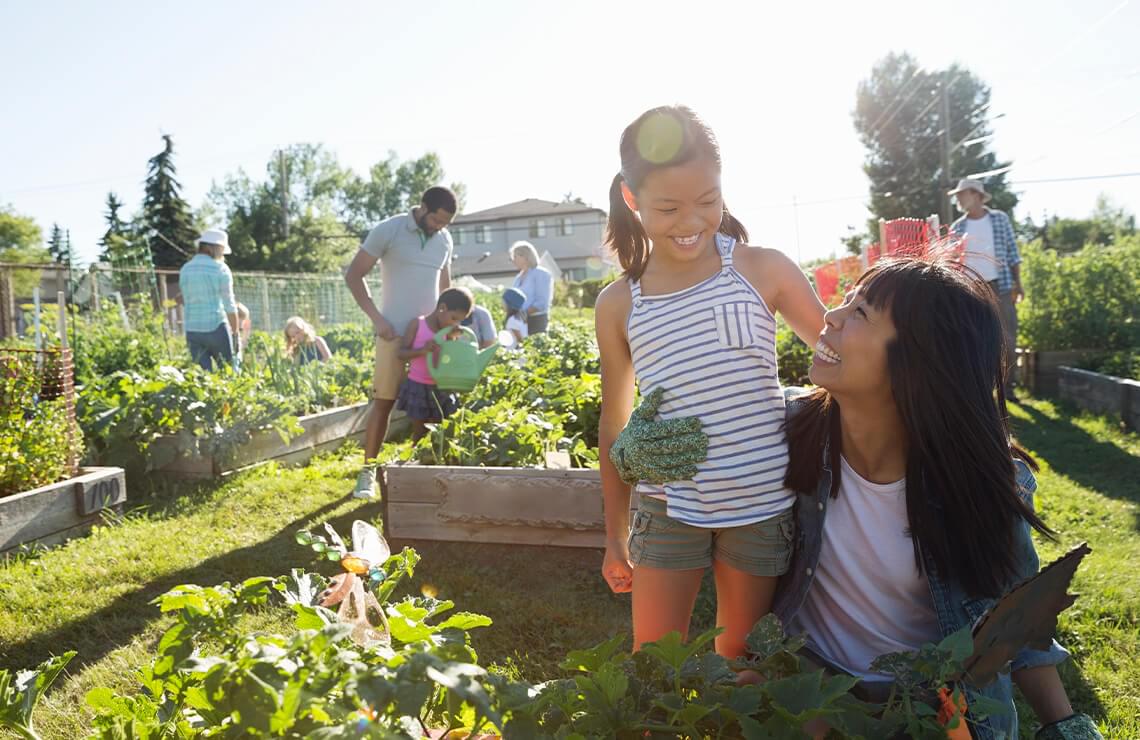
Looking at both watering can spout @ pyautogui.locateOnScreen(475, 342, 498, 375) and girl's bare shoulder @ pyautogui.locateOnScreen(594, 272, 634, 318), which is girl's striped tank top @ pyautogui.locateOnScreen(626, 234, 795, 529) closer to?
girl's bare shoulder @ pyautogui.locateOnScreen(594, 272, 634, 318)

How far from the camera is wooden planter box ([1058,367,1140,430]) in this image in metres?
6.20

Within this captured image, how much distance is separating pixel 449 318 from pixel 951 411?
150 inches

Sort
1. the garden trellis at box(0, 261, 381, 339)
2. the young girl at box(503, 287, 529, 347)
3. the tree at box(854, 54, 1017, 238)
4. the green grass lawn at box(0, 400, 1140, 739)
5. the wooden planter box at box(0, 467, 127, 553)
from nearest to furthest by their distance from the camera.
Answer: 1. the green grass lawn at box(0, 400, 1140, 739)
2. the wooden planter box at box(0, 467, 127, 553)
3. the young girl at box(503, 287, 529, 347)
4. the garden trellis at box(0, 261, 381, 339)
5. the tree at box(854, 54, 1017, 238)

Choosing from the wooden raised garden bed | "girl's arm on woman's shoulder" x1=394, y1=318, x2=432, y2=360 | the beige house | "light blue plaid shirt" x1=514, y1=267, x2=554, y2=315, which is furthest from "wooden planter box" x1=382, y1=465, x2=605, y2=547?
the beige house

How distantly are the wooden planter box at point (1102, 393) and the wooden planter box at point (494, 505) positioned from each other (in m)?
4.66

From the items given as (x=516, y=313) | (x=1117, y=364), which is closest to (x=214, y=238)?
(x=516, y=313)

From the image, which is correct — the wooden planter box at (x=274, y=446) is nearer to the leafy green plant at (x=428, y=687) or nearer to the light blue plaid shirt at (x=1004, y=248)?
the leafy green plant at (x=428, y=687)

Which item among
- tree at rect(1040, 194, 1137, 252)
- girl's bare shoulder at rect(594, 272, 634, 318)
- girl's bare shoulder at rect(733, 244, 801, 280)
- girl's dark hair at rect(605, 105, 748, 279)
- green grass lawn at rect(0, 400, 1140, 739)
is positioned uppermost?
tree at rect(1040, 194, 1137, 252)

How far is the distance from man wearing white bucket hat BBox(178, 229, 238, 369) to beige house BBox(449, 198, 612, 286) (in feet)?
168

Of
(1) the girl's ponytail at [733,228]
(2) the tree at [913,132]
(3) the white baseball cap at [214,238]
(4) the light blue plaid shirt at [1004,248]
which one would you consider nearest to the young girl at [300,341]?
(3) the white baseball cap at [214,238]

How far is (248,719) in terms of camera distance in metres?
0.71

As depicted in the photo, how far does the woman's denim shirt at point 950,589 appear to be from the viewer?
4.34 ft

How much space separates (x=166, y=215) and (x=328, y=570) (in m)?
50.0

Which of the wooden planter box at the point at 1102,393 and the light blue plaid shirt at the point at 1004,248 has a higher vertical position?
the light blue plaid shirt at the point at 1004,248
